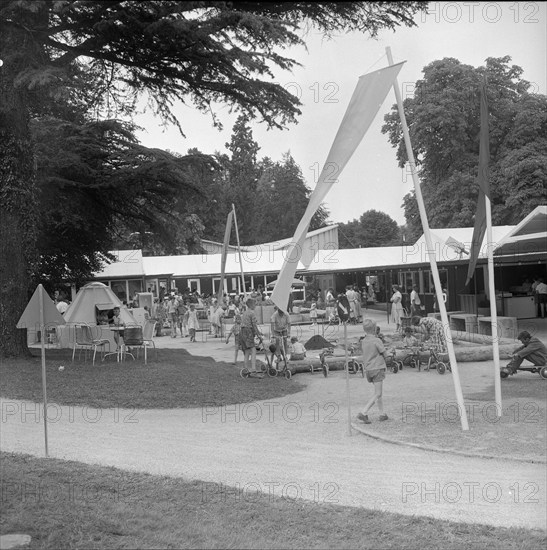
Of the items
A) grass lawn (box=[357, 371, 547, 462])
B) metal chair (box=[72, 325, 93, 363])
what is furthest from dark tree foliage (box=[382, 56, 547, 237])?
grass lawn (box=[357, 371, 547, 462])

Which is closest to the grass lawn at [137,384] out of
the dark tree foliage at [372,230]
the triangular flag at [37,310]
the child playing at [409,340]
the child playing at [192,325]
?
the triangular flag at [37,310]

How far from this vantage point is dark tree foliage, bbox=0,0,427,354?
35.8 feet

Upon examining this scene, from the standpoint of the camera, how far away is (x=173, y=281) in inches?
2168

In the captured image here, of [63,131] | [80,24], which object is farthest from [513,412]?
[63,131]

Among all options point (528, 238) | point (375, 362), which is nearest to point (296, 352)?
point (375, 362)

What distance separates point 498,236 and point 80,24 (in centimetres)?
2760

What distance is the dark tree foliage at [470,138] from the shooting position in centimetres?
4012

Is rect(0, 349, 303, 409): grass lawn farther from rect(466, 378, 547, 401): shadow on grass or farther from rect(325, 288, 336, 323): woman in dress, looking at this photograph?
rect(325, 288, 336, 323): woman in dress

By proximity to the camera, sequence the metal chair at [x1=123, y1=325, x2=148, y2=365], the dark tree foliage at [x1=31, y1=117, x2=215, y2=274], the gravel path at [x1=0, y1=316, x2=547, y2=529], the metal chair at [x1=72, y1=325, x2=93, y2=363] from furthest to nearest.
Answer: the dark tree foliage at [x1=31, y1=117, x2=215, y2=274] < the metal chair at [x1=72, y1=325, x2=93, y2=363] < the metal chair at [x1=123, y1=325, x2=148, y2=365] < the gravel path at [x1=0, y1=316, x2=547, y2=529]

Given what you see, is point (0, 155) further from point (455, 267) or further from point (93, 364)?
point (455, 267)

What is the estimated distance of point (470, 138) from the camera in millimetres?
41812

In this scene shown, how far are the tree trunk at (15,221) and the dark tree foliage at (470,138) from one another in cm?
2633

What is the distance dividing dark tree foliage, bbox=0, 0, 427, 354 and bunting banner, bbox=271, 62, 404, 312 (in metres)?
0.94

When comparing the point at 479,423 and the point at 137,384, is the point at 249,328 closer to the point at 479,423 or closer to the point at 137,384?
the point at 137,384
